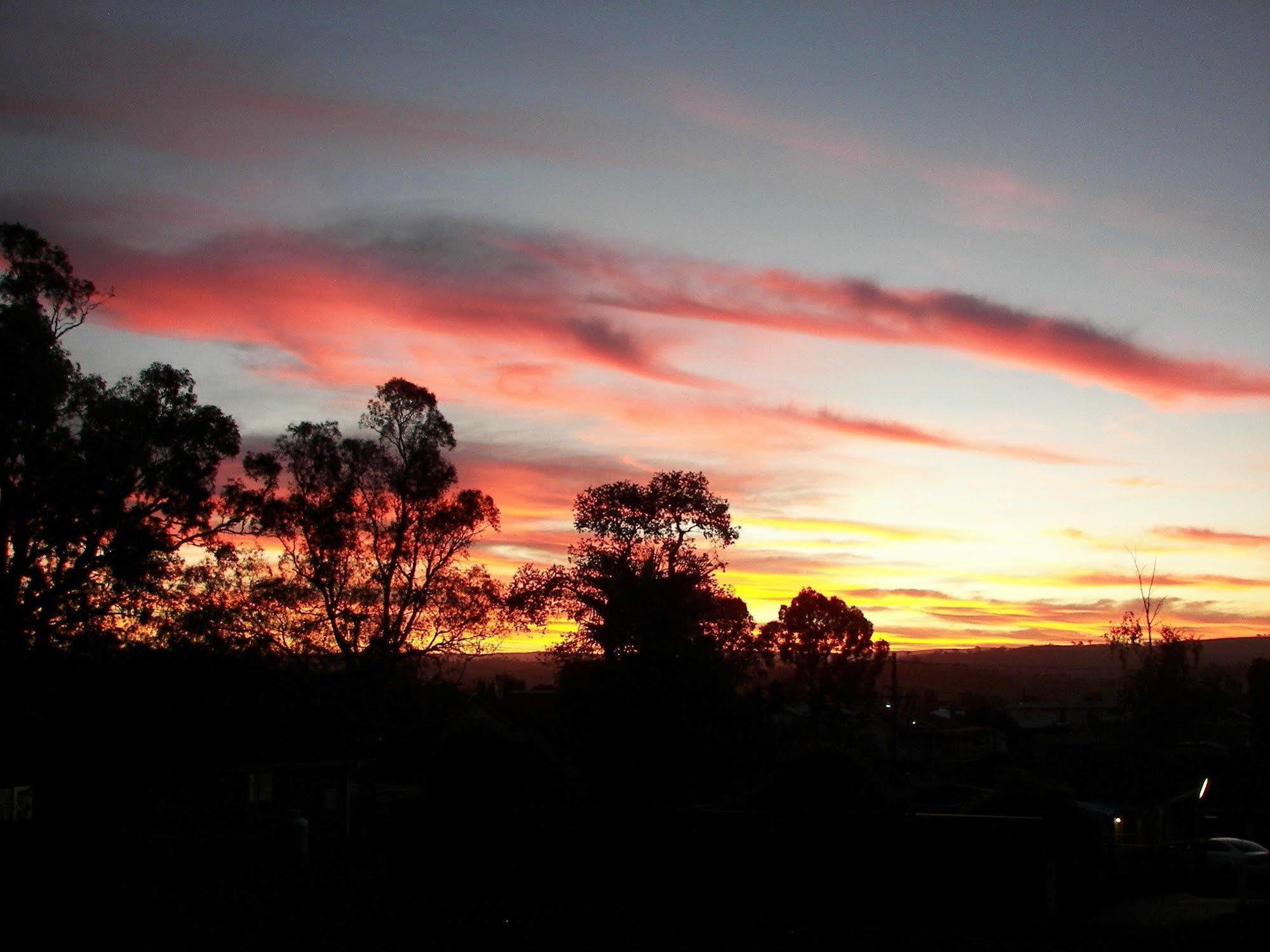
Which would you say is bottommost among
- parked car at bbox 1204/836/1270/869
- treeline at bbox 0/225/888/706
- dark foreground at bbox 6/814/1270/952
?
parked car at bbox 1204/836/1270/869

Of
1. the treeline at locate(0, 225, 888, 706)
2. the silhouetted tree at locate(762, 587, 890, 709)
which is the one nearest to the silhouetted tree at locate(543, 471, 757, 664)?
the treeline at locate(0, 225, 888, 706)

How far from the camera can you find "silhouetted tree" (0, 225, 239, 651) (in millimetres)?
31328

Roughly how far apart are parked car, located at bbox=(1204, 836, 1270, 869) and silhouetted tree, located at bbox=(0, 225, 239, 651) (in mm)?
29655

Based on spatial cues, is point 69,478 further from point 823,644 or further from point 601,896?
point 823,644

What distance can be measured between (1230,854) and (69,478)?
107ft

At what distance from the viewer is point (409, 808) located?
29.2m

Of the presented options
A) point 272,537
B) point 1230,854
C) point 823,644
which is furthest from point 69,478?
point 823,644

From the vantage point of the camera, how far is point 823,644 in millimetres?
75812

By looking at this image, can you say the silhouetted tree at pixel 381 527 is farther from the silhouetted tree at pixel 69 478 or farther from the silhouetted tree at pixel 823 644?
the silhouetted tree at pixel 823 644

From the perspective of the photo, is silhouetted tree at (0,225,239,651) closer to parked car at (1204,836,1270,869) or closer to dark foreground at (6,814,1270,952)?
dark foreground at (6,814,1270,952)

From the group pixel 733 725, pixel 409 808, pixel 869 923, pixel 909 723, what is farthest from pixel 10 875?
pixel 909 723

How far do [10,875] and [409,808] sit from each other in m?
9.02

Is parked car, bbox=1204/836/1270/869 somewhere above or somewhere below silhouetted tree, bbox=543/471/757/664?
below

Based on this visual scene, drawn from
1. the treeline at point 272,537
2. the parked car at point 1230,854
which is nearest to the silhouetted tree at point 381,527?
the treeline at point 272,537
